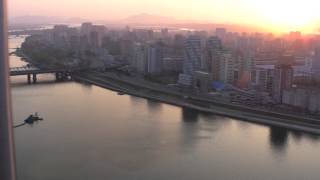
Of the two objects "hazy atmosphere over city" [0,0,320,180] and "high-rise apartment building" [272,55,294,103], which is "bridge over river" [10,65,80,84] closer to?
"hazy atmosphere over city" [0,0,320,180]

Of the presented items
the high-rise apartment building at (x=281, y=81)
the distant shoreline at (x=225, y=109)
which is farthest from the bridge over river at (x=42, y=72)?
the high-rise apartment building at (x=281, y=81)

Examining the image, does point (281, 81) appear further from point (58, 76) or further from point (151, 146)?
point (58, 76)

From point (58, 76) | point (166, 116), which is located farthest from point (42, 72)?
point (166, 116)

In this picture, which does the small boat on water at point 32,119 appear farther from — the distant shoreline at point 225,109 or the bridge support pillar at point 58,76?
the bridge support pillar at point 58,76

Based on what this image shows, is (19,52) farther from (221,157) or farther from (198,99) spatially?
(221,157)

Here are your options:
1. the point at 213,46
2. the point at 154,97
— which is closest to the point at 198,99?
the point at 154,97

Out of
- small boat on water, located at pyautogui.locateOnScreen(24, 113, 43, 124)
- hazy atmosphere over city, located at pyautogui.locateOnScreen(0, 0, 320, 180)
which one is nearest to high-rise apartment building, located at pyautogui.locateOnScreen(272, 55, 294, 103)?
hazy atmosphere over city, located at pyautogui.locateOnScreen(0, 0, 320, 180)
